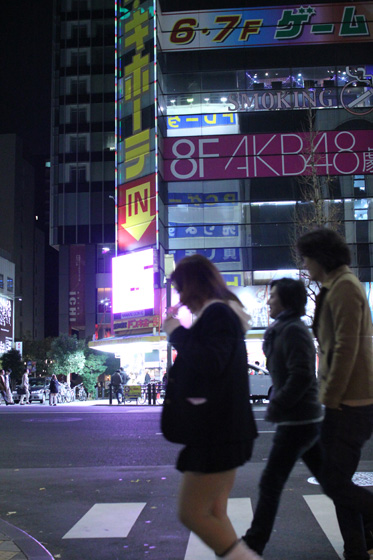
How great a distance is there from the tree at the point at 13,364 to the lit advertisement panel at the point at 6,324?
9.69 metres

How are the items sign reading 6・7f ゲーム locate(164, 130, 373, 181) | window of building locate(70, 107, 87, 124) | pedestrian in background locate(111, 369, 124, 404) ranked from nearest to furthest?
pedestrian in background locate(111, 369, 124, 404)
sign reading 6・7f ゲーム locate(164, 130, 373, 181)
window of building locate(70, 107, 87, 124)

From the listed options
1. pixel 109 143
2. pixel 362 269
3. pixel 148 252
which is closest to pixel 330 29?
pixel 362 269

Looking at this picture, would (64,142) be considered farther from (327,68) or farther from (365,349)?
(365,349)

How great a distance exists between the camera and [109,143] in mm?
66000

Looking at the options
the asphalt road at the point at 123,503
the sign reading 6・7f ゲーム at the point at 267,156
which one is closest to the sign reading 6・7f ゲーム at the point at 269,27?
the sign reading 6・7f ゲーム at the point at 267,156

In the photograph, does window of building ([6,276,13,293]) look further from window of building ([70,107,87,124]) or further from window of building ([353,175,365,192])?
window of building ([353,175,365,192])

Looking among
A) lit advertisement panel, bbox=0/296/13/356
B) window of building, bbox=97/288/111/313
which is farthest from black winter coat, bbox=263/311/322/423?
Result: lit advertisement panel, bbox=0/296/13/356

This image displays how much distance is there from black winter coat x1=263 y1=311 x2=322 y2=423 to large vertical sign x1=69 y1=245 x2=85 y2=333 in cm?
6374

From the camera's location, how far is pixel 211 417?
9.72ft

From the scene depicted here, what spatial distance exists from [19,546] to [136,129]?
114ft

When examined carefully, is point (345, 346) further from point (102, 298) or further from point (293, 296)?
point (102, 298)

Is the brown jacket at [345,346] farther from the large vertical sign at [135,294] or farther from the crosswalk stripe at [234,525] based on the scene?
the large vertical sign at [135,294]

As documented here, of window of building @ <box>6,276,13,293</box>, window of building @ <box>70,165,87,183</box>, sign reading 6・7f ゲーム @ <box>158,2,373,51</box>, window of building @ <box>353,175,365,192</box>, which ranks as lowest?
window of building @ <box>6,276,13,293</box>

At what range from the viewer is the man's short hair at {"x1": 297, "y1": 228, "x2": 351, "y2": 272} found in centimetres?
411
